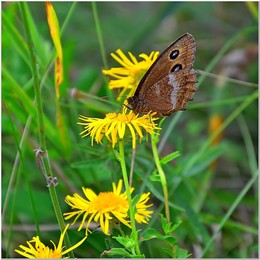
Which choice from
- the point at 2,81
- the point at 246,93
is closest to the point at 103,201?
the point at 2,81

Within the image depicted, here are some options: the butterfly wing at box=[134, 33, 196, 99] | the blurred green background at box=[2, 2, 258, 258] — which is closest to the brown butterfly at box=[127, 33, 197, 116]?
the butterfly wing at box=[134, 33, 196, 99]

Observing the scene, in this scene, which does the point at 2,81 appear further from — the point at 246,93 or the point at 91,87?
the point at 246,93

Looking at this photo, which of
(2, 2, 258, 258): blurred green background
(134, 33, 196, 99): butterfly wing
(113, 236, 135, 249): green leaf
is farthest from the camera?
(2, 2, 258, 258): blurred green background

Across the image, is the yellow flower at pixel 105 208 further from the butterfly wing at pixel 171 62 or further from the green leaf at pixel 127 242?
the butterfly wing at pixel 171 62

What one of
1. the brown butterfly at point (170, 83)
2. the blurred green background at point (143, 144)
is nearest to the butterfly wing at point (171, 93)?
the brown butterfly at point (170, 83)

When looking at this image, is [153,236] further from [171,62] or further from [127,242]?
[171,62]

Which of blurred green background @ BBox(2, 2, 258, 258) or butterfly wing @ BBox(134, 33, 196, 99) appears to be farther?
blurred green background @ BBox(2, 2, 258, 258)

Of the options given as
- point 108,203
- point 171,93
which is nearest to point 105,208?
point 108,203

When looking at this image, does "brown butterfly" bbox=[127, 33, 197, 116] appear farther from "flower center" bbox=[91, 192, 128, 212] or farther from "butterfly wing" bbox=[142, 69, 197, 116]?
"flower center" bbox=[91, 192, 128, 212]
